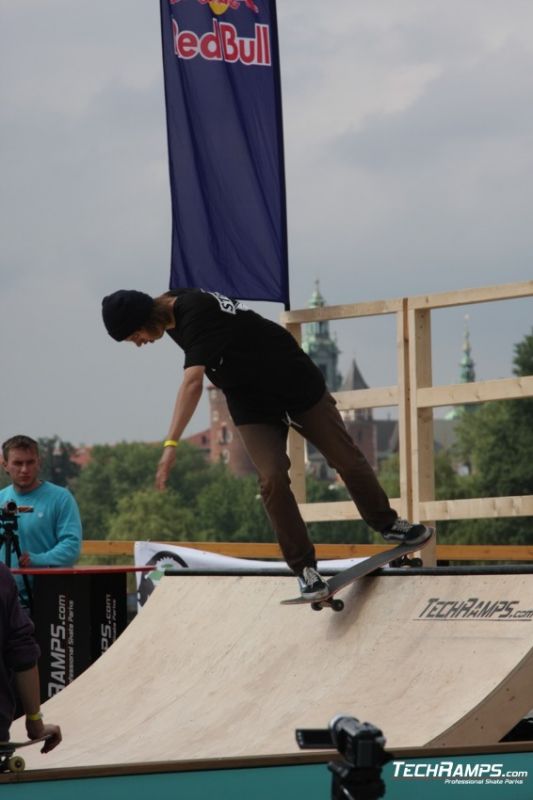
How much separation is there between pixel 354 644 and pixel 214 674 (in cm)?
97

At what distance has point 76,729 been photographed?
8195 mm

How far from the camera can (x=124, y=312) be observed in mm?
7465

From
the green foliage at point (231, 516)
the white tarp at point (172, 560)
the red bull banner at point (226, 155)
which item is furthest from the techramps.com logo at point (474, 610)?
the green foliage at point (231, 516)

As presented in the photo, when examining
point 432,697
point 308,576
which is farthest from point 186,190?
point 432,697

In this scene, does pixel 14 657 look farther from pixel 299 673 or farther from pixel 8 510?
pixel 8 510

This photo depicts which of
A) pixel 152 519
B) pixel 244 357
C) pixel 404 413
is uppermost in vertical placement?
pixel 244 357

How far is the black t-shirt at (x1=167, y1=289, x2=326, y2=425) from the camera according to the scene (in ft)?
25.1

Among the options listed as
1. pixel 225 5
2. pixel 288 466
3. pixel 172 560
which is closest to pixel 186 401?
pixel 288 466

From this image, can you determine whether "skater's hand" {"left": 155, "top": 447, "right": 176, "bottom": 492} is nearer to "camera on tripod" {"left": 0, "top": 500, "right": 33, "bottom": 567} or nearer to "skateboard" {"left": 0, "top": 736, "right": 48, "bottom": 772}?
"skateboard" {"left": 0, "top": 736, "right": 48, "bottom": 772}

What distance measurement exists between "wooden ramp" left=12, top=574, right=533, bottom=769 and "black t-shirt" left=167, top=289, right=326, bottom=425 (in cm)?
119

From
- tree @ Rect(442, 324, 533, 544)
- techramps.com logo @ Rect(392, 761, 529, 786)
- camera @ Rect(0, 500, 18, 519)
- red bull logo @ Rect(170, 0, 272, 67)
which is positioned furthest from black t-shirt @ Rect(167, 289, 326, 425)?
tree @ Rect(442, 324, 533, 544)

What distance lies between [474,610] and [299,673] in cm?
109

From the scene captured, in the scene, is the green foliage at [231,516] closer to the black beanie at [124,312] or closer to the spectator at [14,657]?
the black beanie at [124,312]

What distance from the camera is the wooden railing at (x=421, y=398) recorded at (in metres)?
10.3
